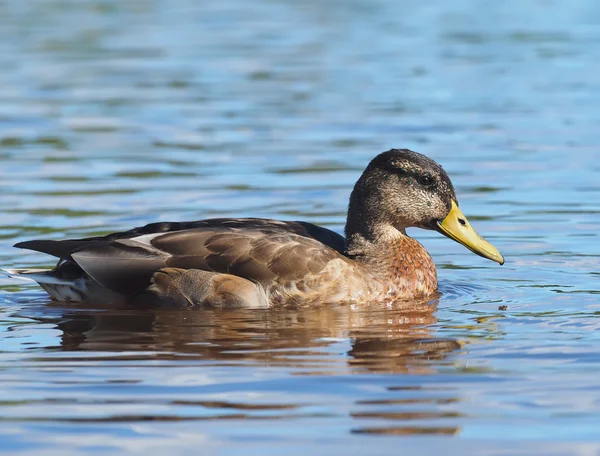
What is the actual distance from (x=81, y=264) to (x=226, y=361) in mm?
1997

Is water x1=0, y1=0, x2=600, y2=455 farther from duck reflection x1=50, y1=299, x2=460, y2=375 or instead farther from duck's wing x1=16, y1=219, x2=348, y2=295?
duck's wing x1=16, y1=219, x2=348, y2=295

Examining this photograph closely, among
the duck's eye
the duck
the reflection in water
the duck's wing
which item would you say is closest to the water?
the reflection in water

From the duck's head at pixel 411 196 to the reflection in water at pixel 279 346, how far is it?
63 cm

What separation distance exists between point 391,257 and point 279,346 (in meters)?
1.99

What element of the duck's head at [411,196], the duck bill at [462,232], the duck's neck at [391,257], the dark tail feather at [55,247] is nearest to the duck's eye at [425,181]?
the duck's head at [411,196]

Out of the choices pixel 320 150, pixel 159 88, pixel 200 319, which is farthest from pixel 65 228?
pixel 159 88

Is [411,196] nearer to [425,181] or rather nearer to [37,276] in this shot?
[425,181]

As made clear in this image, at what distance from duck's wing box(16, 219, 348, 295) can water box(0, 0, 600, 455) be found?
0.29m

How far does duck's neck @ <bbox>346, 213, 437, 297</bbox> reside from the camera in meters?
9.73

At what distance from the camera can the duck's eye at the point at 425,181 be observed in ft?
32.3

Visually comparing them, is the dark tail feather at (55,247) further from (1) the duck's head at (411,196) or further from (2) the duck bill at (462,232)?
(2) the duck bill at (462,232)

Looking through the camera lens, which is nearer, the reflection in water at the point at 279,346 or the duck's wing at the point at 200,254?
the reflection in water at the point at 279,346

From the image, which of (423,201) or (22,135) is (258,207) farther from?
(22,135)

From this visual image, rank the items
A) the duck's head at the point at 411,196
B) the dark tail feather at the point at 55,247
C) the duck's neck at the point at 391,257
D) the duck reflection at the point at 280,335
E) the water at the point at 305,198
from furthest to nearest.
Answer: the duck's head at the point at 411,196 → the duck's neck at the point at 391,257 → the dark tail feather at the point at 55,247 → the duck reflection at the point at 280,335 → the water at the point at 305,198
